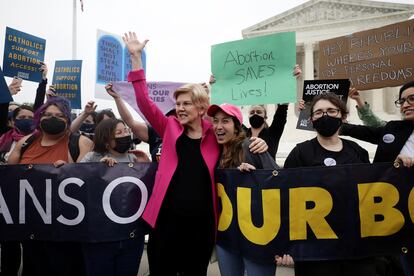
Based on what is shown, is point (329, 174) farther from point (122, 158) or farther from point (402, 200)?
point (122, 158)

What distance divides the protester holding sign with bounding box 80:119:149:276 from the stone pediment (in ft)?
103

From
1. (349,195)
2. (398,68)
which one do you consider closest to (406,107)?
(349,195)

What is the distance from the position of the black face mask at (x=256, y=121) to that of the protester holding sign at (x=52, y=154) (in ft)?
5.48

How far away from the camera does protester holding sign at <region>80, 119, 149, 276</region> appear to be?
2.74m

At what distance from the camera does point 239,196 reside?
2.57 m

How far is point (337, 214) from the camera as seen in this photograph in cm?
239

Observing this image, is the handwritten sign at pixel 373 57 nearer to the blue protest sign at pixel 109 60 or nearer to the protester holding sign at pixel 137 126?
the protester holding sign at pixel 137 126

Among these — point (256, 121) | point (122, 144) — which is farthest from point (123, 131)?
point (256, 121)

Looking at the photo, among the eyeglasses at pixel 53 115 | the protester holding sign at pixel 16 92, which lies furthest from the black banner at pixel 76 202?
the protester holding sign at pixel 16 92

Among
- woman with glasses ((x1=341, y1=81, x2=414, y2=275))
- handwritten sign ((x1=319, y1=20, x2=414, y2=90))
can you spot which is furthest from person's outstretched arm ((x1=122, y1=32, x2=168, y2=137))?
handwritten sign ((x1=319, y1=20, x2=414, y2=90))

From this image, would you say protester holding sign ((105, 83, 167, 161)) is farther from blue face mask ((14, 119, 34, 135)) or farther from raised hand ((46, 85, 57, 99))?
raised hand ((46, 85, 57, 99))

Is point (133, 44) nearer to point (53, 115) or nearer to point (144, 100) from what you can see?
point (144, 100)

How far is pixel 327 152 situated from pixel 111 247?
1.83 m

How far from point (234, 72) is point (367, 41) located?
177 centimetres
